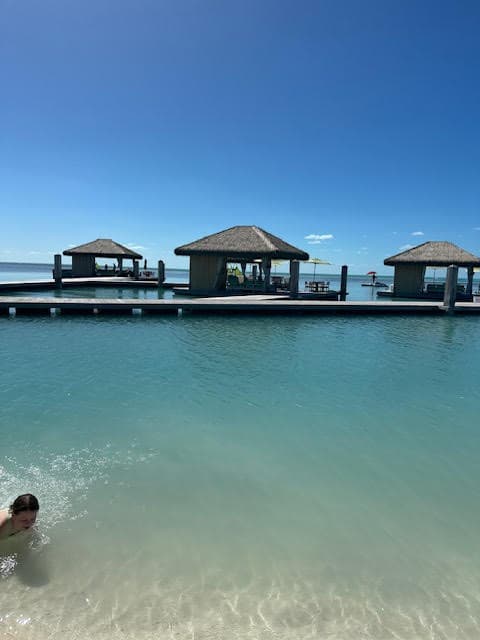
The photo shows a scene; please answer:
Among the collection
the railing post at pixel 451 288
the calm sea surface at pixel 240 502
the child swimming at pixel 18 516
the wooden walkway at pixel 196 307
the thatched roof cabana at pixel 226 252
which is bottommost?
the calm sea surface at pixel 240 502

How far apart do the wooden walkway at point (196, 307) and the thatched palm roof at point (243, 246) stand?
4281 mm

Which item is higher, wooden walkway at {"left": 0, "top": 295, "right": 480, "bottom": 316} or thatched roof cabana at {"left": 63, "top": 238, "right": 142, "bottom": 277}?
thatched roof cabana at {"left": 63, "top": 238, "right": 142, "bottom": 277}

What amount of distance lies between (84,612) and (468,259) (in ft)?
90.7

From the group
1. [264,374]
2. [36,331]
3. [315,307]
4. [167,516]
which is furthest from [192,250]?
[167,516]

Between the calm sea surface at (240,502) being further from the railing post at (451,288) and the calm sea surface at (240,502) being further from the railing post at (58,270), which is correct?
the railing post at (58,270)

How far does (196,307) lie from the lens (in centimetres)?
1656

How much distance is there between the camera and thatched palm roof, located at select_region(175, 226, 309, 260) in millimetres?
21094

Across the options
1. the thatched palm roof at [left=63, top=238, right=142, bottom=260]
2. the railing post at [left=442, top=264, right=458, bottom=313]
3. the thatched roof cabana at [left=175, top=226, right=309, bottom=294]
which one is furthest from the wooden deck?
the railing post at [left=442, top=264, right=458, bottom=313]

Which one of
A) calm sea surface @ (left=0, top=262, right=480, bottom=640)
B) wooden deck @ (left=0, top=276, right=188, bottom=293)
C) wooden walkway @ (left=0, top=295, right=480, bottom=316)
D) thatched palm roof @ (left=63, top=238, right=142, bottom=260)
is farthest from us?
thatched palm roof @ (left=63, top=238, right=142, bottom=260)

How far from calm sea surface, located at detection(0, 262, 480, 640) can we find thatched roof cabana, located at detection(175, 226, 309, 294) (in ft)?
43.8

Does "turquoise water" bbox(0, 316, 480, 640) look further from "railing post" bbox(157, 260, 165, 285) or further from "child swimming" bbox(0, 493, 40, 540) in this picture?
"railing post" bbox(157, 260, 165, 285)

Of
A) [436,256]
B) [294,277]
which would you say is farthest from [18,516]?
[436,256]

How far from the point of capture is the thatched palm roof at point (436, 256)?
25172 millimetres

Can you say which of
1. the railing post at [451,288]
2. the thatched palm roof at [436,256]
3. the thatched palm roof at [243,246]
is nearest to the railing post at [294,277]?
the thatched palm roof at [243,246]
